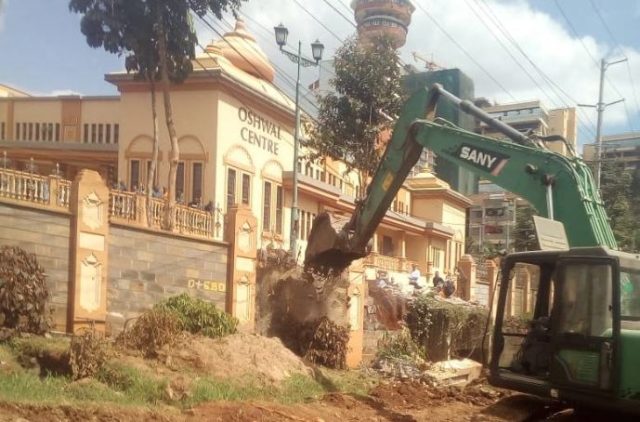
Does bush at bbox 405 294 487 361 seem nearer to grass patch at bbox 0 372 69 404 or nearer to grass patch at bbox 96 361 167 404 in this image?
grass patch at bbox 96 361 167 404

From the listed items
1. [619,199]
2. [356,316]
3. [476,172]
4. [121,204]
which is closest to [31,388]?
[121,204]

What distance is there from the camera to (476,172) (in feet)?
31.6

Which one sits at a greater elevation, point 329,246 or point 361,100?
point 361,100

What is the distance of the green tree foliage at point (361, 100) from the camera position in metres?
18.8

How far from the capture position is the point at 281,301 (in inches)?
548

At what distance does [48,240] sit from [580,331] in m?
8.10

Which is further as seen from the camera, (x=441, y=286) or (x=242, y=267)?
(x=441, y=286)

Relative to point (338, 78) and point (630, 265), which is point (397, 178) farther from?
point (338, 78)

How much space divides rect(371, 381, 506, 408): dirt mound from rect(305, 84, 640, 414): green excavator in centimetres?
239

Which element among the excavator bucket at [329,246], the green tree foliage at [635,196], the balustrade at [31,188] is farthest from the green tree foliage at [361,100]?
the green tree foliage at [635,196]

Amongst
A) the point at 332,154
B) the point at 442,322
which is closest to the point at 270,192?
the point at 332,154

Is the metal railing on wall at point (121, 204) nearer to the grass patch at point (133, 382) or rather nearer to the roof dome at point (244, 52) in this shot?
the grass patch at point (133, 382)

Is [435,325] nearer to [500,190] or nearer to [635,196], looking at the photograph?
[635,196]

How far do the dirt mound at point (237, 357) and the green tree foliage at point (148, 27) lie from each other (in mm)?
6448
